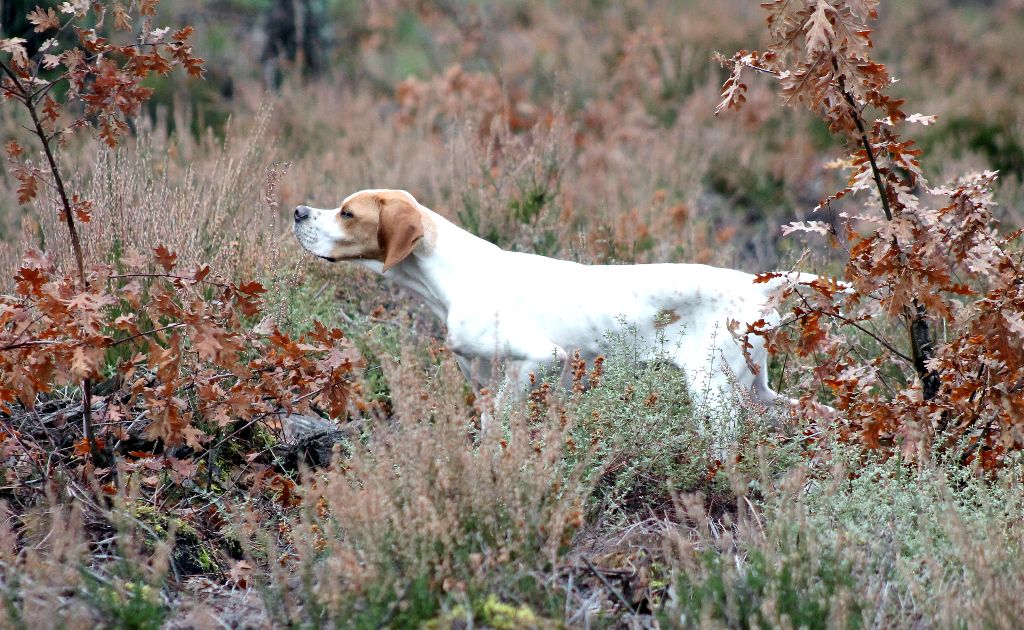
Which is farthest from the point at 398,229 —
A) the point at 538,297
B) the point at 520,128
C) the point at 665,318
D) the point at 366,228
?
the point at 520,128

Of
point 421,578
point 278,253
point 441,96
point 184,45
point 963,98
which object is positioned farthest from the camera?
point 963,98

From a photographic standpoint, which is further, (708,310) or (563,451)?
(708,310)

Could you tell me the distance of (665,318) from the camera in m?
4.02

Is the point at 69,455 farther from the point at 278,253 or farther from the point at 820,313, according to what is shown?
the point at 820,313

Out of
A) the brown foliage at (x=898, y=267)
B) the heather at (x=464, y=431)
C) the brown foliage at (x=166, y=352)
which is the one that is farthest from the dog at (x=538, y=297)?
the brown foliage at (x=166, y=352)

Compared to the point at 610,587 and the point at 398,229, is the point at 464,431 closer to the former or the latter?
the point at 610,587

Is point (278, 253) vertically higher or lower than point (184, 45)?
lower

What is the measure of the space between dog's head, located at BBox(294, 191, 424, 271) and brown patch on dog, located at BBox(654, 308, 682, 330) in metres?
0.93

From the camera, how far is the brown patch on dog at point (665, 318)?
403 cm

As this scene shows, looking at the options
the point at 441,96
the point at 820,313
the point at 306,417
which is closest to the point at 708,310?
the point at 820,313

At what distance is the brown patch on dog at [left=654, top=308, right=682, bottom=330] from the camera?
4.03 metres

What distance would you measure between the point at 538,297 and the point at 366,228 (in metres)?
0.70

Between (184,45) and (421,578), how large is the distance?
71.5 inches

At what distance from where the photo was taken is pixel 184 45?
135 inches
